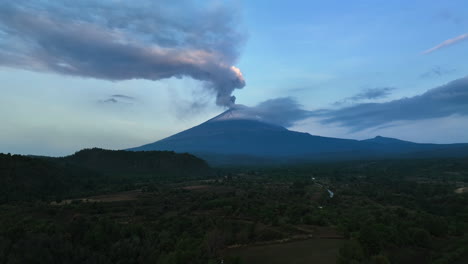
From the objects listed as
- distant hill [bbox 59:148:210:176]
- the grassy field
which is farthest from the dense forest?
distant hill [bbox 59:148:210:176]

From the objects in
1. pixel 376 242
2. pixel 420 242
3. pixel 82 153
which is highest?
pixel 82 153

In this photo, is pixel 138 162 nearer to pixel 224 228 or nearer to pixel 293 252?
pixel 224 228

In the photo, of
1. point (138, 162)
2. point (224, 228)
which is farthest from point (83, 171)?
point (224, 228)

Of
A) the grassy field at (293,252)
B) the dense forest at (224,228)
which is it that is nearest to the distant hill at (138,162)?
the dense forest at (224,228)

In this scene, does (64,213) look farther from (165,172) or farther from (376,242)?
(165,172)

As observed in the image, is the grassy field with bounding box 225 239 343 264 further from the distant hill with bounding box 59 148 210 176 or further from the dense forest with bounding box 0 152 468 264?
the distant hill with bounding box 59 148 210 176

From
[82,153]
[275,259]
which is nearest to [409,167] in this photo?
[275,259]

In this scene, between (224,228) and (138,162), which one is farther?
(138,162)

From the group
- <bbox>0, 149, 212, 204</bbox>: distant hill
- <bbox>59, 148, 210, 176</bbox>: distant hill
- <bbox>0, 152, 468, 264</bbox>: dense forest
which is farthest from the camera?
<bbox>59, 148, 210, 176</bbox>: distant hill
